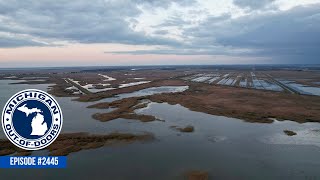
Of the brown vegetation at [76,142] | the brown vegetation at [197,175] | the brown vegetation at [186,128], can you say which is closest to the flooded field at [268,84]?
the brown vegetation at [186,128]

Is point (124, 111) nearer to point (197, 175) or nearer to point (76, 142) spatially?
point (76, 142)

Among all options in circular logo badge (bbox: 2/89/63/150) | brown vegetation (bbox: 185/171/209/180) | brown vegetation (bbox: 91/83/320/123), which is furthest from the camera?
brown vegetation (bbox: 91/83/320/123)

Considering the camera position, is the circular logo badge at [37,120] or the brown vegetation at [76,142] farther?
the brown vegetation at [76,142]

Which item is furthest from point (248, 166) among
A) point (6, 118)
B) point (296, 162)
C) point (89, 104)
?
A: point (89, 104)

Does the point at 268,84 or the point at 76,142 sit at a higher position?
the point at 268,84

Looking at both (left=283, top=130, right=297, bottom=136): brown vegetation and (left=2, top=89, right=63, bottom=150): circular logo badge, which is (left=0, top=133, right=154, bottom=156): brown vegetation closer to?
(left=2, top=89, right=63, bottom=150): circular logo badge

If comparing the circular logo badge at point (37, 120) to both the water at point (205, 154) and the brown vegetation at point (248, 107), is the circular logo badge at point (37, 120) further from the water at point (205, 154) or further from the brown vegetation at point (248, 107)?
the brown vegetation at point (248, 107)

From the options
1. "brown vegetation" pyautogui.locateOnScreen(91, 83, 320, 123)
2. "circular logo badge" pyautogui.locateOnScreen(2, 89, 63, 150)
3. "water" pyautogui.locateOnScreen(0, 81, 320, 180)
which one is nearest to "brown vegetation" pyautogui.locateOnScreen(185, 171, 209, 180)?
"water" pyautogui.locateOnScreen(0, 81, 320, 180)

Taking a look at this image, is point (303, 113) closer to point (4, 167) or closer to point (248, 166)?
point (248, 166)

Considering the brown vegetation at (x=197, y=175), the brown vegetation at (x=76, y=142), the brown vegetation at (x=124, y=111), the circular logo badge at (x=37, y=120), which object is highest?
the circular logo badge at (x=37, y=120)

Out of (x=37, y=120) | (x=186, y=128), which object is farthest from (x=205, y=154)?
(x=37, y=120)
